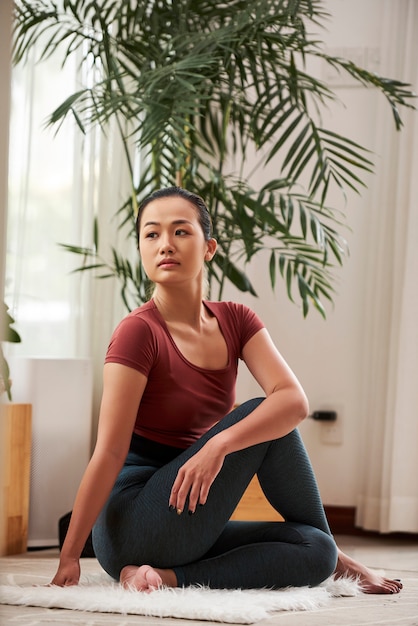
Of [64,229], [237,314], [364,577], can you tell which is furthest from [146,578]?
[64,229]

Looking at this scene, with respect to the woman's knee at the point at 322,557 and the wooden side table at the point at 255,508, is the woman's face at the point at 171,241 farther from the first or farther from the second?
the wooden side table at the point at 255,508

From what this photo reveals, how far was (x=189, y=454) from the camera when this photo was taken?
5.74 feet

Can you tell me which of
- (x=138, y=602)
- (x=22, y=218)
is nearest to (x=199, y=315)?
(x=138, y=602)

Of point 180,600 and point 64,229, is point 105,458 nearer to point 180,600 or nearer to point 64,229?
point 180,600

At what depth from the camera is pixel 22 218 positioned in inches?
127

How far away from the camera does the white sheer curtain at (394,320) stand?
3.12 m

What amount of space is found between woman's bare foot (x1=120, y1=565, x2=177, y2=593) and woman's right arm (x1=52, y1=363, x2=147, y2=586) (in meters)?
0.10

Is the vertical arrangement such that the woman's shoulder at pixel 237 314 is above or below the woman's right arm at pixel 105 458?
above

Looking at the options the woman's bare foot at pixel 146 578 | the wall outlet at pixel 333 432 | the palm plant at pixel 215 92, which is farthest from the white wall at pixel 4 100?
the wall outlet at pixel 333 432

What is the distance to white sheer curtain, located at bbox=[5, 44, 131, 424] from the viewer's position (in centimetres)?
327

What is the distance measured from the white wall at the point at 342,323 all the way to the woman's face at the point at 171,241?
138 cm

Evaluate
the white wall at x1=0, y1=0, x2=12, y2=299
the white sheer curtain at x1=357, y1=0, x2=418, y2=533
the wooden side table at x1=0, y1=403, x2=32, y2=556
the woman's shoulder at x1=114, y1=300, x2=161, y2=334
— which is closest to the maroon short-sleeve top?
the woman's shoulder at x1=114, y1=300, x2=161, y2=334

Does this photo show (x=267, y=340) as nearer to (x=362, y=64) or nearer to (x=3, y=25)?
(x=3, y=25)

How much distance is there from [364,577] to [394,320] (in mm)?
1426
